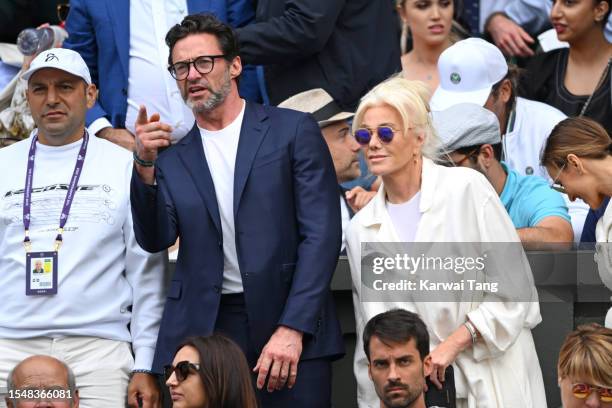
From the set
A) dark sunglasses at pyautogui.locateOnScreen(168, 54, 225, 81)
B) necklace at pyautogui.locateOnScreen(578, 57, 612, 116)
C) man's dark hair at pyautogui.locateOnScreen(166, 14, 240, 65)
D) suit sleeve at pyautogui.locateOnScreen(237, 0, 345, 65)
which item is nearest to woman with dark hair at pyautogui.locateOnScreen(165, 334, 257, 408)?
dark sunglasses at pyautogui.locateOnScreen(168, 54, 225, 81)

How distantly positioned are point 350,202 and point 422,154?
37.4 inches

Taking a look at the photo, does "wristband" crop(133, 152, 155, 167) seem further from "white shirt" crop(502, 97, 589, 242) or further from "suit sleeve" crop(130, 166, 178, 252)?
"white shirt" crop(502, 97, 589, 242)

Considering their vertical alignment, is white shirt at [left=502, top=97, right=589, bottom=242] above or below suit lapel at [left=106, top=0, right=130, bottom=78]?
below

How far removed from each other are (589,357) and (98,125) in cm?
334

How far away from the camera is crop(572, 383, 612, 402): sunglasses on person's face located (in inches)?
237

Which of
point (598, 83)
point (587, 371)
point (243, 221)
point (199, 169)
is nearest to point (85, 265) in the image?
point (199, 169)

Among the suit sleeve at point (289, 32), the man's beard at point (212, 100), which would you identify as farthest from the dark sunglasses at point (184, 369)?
the suit sleeve at point (289, 32)

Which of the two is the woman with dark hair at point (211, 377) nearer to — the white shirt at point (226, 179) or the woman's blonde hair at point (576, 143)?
the white shirt at point (226, 179)

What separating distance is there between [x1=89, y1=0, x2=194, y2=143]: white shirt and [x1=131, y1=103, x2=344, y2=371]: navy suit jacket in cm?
137

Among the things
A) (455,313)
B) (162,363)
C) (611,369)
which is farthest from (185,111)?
(611,369)

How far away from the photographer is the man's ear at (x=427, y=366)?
6250 millimetres

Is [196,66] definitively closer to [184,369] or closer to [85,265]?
[85,265]

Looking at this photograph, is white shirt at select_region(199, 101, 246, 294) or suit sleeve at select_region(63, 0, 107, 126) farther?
suit sleeve at select_region(63, 0, 107, 126)

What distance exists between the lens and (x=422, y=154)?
22.2 feet
